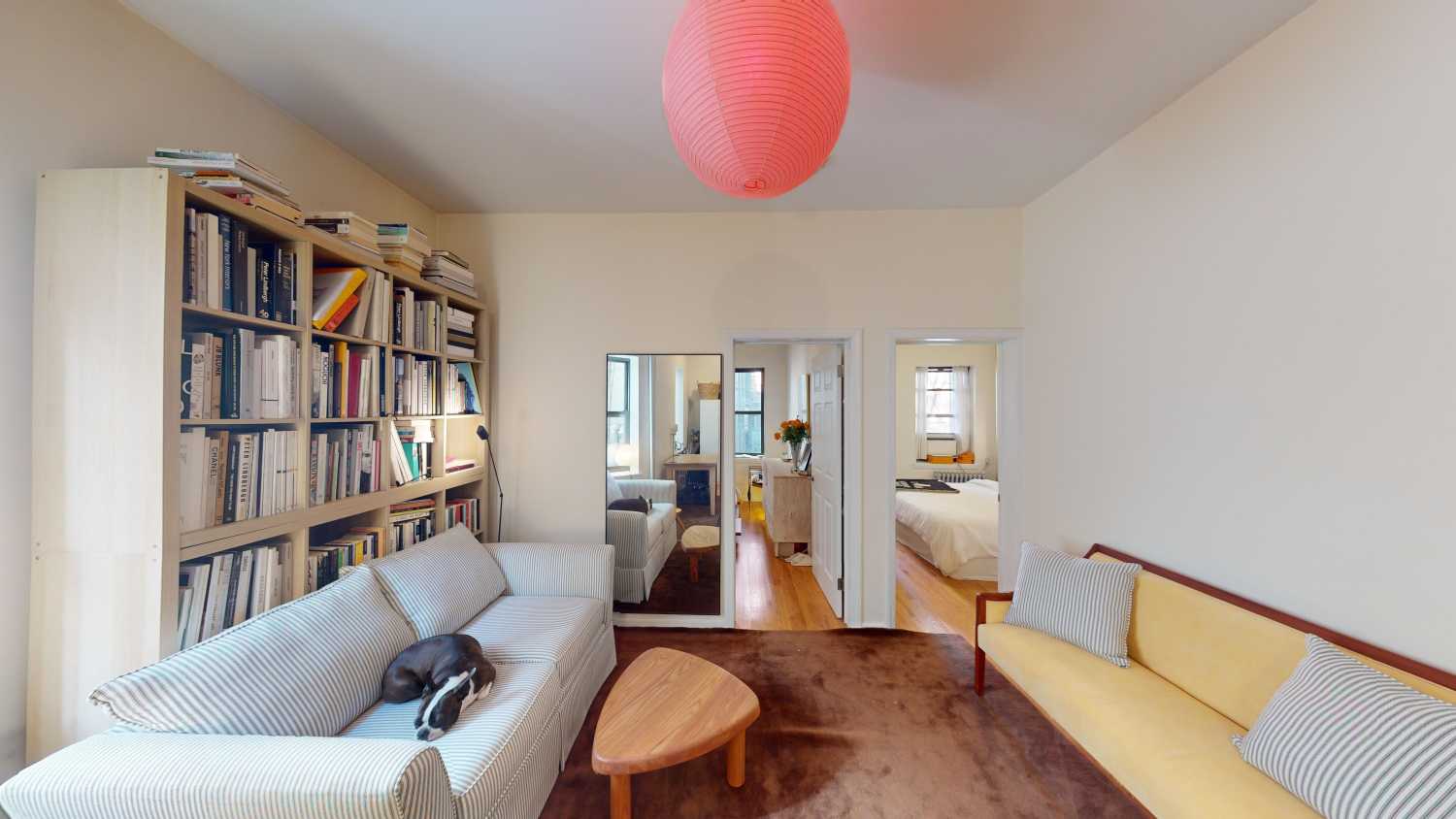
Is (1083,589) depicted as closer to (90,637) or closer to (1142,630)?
(1142,630)

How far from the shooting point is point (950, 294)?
297cm

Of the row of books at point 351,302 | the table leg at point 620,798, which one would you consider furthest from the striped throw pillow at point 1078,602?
the row of books at point 351,302

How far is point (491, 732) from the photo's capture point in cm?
140

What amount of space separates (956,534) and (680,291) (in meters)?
2.85

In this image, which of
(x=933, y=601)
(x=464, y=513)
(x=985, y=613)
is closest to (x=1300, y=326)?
(x=985, y=613)

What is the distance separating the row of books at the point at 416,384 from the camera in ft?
7.45

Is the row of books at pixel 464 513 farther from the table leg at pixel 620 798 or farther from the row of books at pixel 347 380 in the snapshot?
the table leg at pixel 620 798

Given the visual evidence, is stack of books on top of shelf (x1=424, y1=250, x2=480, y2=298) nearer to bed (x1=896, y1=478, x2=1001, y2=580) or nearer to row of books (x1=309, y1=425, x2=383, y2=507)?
row of books (x1=309, y1=425, x2=383, y2=507)

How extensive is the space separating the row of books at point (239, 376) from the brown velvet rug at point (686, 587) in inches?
78.2

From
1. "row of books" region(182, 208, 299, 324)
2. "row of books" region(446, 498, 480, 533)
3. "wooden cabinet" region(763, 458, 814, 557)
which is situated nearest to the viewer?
"row of books" region(182, 208, 299, 324)

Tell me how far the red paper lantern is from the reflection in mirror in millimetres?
1965

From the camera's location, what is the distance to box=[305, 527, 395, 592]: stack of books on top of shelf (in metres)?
1.87

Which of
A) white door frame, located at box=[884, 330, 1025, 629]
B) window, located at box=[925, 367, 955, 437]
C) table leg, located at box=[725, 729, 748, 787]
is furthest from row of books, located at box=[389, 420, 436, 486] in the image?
window, located at box=[925, 367, 955, 437]

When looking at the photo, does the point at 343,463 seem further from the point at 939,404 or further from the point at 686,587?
the point at 939,404
